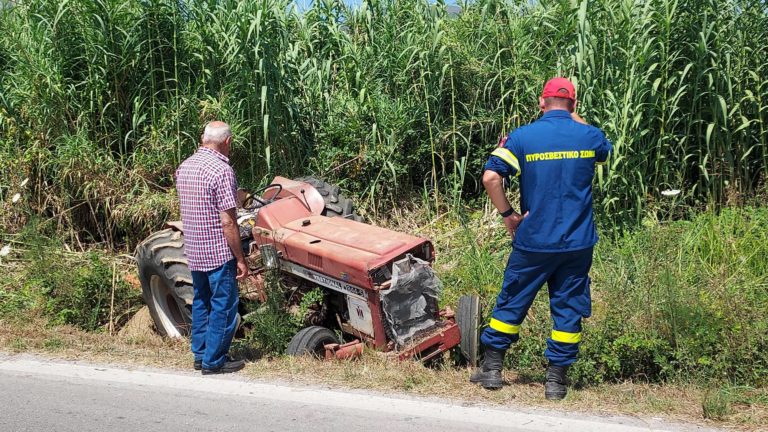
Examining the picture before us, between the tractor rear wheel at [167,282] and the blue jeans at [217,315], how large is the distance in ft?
2.29

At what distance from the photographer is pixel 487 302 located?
6.75m

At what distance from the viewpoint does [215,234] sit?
5863 millimetres

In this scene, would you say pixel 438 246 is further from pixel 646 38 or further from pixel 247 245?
pixel 646 38

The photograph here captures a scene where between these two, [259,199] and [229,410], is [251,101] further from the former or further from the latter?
[229,410]

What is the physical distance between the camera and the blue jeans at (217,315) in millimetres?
5887

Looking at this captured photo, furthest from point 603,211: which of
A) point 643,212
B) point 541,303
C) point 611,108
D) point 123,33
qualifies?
point 123,33

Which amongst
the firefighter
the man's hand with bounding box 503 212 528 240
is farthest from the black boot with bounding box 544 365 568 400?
the man's hand with bounding box 503 212 528 240

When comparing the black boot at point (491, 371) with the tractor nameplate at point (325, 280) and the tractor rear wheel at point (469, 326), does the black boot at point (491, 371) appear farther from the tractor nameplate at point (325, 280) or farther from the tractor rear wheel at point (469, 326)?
the tractor nameplate at point (325, 280)

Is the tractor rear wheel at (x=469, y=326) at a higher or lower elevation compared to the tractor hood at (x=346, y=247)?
lower

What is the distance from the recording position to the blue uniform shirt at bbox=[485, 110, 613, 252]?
17.1 feet

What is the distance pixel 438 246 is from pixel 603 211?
167 centimetres

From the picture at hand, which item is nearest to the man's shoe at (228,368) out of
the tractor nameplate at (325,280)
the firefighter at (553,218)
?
the tractor nameplate at (325,280)

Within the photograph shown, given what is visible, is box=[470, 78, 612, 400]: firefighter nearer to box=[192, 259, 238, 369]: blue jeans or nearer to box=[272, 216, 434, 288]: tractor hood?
box=[272, 216, 434, 288]: tractor hood

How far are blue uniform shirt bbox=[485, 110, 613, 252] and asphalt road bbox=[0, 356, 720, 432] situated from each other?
1.13 m
